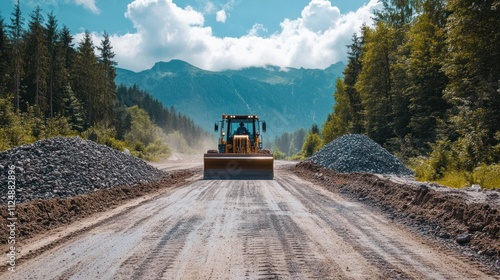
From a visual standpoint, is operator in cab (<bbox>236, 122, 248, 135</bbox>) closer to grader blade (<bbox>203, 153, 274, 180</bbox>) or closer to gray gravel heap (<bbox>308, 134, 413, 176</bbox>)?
grader blade (<bbox>203, 153, 274, 180</bbox>)

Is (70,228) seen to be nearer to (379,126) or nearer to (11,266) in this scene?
(11,266)

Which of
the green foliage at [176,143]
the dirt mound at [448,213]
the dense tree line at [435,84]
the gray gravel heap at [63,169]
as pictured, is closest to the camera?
the dirt mound at [448,213]

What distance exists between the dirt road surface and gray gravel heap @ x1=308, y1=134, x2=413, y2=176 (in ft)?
33.1

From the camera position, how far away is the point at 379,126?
33.8 meters

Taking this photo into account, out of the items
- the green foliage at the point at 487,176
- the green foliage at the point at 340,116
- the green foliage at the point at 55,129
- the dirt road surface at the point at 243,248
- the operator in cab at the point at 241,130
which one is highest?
the green foliage at the point at 340,116

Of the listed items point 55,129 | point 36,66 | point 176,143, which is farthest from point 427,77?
point 176,143

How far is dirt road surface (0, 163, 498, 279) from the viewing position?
184 inches

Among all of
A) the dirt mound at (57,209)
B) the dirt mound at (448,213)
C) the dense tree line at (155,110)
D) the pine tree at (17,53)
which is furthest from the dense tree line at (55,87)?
the dense tree line at (155,110)

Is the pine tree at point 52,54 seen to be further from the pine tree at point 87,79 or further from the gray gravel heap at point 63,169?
the gray gravel heap at point 63,169

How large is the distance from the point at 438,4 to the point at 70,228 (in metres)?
27.0

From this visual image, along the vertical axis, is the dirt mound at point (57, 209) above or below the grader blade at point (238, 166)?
below

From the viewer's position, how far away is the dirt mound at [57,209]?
7.14 m

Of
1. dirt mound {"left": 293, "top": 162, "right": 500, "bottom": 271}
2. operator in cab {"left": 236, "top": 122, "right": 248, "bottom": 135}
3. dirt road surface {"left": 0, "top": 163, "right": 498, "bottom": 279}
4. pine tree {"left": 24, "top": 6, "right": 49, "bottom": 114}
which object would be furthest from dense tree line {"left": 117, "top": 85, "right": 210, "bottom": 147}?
dirt road surface {"left": 0, "top": 163, "right": 498, "bottom": 279}

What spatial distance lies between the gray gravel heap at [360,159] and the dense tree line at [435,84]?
1.72 metres
